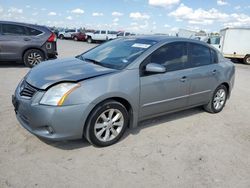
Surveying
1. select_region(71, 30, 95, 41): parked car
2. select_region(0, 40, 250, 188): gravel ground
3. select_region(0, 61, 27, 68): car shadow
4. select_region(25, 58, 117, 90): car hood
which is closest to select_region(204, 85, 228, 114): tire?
select_region(0, 40, 250, 188): gravel ground

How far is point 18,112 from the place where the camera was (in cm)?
350

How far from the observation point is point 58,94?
3.16m

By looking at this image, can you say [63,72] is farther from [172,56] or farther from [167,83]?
[172,56]

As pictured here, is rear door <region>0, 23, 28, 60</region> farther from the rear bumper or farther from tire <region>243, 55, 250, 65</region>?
tire <region>243, 55, 250, 65</region>

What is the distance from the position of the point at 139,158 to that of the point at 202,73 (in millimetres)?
2235

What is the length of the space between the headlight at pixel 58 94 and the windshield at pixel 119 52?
85 centimetres

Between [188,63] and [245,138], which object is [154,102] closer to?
[188,63]

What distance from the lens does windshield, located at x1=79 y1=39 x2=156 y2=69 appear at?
12.7 feet

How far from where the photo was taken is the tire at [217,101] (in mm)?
5250

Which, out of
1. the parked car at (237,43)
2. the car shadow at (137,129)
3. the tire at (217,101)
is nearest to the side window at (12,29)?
the car shadow at (137,129)

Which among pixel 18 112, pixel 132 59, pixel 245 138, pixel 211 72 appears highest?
pixel 132 59

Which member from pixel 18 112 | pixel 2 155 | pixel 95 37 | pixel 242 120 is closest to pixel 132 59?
pixel 18 112

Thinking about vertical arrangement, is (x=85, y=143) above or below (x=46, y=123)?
below

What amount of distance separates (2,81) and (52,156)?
4693 mm
